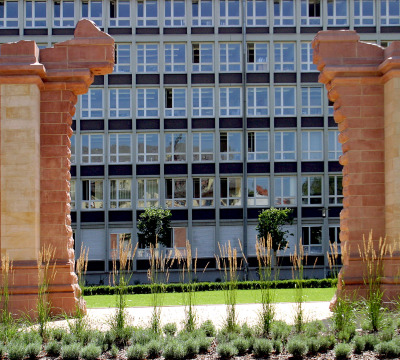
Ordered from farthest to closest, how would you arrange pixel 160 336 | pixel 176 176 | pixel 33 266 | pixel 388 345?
pixel 176 176
pixel 33 266
pixel 160 336
pixel 388 345

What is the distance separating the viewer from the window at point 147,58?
125 feet

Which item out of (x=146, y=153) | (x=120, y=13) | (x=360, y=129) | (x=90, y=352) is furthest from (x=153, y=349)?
(x=120, y=13)

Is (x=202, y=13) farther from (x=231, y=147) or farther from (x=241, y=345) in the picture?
(x=241, y=345)

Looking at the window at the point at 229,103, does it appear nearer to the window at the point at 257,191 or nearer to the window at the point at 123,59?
the window at the point at 257,191

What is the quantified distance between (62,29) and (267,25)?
13.1 m

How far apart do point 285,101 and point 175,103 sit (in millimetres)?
6961

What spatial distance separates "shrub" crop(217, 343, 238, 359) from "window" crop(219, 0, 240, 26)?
32142 mm

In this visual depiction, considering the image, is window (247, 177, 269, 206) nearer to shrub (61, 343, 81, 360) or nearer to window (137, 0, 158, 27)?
window (137, 0, 158, 27)

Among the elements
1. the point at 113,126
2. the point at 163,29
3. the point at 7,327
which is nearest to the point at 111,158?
the point at 113,126

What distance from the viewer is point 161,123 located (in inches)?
1479

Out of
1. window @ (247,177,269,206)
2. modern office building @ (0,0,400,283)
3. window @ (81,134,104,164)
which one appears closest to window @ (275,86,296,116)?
modern office building @ (0,0,400,283)

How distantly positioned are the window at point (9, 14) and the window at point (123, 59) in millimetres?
6808

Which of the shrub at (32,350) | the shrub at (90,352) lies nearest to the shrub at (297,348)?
the shrub at (90,352)

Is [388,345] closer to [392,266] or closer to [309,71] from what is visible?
[392,266]
